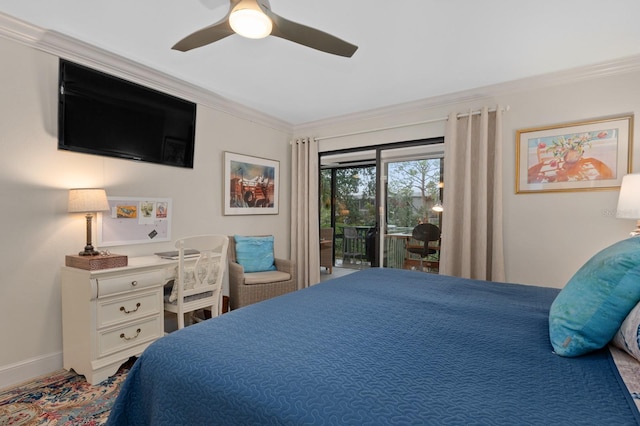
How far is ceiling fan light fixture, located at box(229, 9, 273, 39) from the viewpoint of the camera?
5.11 ft

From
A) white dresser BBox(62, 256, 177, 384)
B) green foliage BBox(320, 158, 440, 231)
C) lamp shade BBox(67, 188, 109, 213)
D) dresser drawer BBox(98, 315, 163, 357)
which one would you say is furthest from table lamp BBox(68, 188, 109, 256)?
green foliage BBox(320, 158, 440, 231)

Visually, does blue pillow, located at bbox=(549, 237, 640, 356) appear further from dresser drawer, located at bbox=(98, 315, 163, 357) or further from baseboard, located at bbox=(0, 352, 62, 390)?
baseboard, located at bbox=(0, 352, 62, 390)

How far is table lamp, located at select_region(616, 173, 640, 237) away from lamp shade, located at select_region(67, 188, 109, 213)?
12.6 feet

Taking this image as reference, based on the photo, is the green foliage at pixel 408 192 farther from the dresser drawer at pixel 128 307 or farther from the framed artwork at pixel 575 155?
the dresser drawer at pixel 128 307

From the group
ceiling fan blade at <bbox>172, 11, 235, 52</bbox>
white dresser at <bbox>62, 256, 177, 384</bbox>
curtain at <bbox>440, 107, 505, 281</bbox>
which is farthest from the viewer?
curtain at <bbox>440, 107, 505, 281</bbox>

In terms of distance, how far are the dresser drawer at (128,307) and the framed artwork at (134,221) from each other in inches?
24.7

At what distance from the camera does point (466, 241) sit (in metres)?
3.35

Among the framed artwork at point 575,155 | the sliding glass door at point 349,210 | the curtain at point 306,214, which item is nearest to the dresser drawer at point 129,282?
the curtain at point 306,214

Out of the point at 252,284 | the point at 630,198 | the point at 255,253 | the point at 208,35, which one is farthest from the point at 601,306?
the point at 255,253

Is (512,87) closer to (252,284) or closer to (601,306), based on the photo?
(601,306)

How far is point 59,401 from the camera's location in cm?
204

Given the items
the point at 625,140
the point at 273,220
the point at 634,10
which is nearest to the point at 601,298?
the point at 634,10

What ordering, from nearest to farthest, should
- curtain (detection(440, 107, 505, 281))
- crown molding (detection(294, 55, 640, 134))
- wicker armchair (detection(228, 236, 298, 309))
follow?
1. crown molding (detection(294, 55, 640, 134))
2. curtain (detection(440, 107, 505, 281))
3. wicker armchair (detection(228, 236, 298, 309))

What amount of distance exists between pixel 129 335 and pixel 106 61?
222 centimetres
